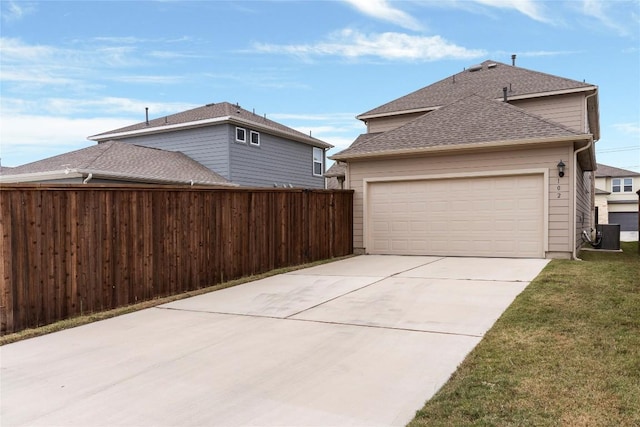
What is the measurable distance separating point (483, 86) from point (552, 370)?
50.7 ft

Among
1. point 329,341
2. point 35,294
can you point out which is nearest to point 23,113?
point 35,294

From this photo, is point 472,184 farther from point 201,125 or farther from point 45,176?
point 45,176

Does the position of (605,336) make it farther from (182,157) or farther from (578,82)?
(182,157)

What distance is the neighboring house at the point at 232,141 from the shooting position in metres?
17.3

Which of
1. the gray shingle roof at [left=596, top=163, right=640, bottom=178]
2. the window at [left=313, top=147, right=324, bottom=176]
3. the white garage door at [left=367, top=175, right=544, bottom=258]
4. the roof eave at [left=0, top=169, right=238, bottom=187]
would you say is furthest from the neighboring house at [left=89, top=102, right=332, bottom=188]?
the gray shingle roof at [left=596, top=163, right=640, bottom=178]

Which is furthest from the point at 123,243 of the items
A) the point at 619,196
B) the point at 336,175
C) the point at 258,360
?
the point at 619,196

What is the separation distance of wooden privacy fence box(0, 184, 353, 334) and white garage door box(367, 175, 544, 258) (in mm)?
3318

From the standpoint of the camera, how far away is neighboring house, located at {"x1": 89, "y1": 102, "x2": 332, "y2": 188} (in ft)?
56.8

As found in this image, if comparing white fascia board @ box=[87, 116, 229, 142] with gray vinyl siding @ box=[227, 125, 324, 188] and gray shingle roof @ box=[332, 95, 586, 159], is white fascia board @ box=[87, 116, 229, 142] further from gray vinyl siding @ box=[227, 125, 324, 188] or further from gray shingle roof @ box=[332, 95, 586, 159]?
gray shingle roof @ box=[332, 95, 586, 159]

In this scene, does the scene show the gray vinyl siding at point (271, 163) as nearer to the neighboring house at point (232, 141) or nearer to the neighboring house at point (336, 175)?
the neighboring house at point (232, 141)

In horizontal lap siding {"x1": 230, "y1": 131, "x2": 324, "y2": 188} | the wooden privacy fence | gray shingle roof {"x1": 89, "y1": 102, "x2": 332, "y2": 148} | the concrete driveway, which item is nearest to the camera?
the concrete driveway

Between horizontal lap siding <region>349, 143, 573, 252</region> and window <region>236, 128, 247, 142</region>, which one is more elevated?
window <region>236, 128, 247, 142</region>

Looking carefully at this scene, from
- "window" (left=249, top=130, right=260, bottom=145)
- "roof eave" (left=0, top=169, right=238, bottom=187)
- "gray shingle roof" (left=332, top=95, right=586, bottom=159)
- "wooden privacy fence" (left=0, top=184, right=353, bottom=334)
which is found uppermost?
"window" (left=249, top=130, right=260, bottom=145)

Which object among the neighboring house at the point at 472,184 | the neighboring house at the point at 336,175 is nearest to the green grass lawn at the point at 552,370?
the neighboring house at the point at 472,184
